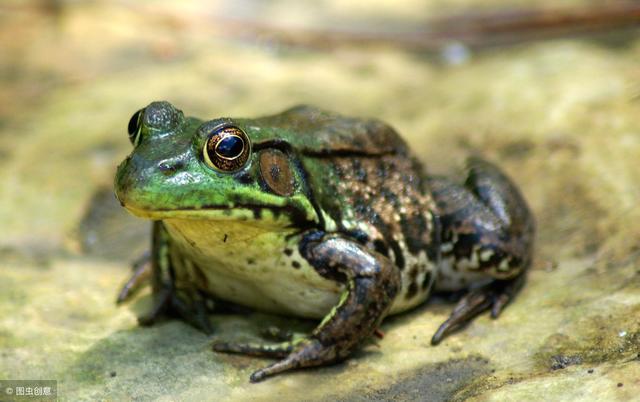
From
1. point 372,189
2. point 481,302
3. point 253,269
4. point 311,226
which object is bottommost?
point 481,302

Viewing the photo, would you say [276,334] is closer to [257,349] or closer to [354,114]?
[257,349]

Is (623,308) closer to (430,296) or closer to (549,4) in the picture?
(430,296)

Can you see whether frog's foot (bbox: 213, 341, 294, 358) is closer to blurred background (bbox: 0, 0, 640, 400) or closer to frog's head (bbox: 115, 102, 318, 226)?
blurred background (bbox: 0, 0, 640, 400)

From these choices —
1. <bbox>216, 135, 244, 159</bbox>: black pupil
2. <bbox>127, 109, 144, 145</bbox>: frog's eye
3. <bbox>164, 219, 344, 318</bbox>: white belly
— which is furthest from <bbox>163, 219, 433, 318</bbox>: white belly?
<bbox>127, 109, 144, 145</bbox>: frog's eye

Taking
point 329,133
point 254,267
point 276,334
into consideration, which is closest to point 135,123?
point 254,267

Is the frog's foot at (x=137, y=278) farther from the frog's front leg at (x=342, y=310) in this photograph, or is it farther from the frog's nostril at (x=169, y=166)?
the frog's nostril at (x=169, y=166)

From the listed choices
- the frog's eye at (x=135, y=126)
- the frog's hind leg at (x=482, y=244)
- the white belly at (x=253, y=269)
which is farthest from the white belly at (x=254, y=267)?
the frog's hind leg at (x=482, y=244)
